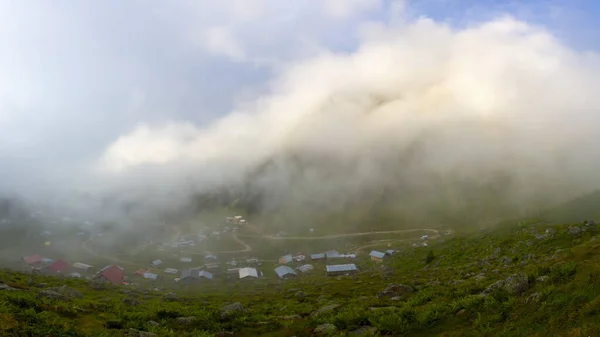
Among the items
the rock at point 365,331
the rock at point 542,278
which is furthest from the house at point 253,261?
the rock at point 542,278

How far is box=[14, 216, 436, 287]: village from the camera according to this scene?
14225cm

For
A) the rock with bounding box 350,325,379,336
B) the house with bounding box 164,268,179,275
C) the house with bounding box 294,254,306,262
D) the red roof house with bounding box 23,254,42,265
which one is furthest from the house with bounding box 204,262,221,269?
the rock with bounding box 350,325,379,336

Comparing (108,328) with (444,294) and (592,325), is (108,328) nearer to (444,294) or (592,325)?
(444,294)

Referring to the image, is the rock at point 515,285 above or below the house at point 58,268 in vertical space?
above

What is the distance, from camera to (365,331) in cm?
2173

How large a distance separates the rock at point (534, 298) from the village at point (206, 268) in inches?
4463

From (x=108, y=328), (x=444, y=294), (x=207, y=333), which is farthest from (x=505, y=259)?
(x=108, y=328)

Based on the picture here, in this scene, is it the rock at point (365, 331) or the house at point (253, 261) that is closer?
the rock at point (365, 331)

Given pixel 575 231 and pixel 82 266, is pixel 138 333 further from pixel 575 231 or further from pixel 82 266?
pixel 82 266

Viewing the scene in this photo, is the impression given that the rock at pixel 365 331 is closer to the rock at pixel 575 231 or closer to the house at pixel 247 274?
the rock at pixel 575 231

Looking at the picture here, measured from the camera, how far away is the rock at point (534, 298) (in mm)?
19173

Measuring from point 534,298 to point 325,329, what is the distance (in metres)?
13.2

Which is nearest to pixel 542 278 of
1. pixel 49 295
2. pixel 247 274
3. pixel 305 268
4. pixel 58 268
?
pixel 49 295

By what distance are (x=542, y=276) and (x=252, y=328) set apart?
21.9m
